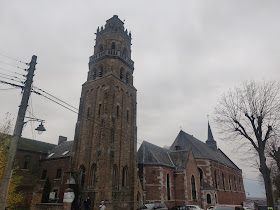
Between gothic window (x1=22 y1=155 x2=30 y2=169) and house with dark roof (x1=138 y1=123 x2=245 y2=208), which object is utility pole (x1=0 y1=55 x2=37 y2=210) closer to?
house with dark roof (x1=138 y1=123 x2=245 y2=208)

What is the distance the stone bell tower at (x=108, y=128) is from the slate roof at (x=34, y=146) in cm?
1425

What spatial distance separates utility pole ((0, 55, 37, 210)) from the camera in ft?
29.7

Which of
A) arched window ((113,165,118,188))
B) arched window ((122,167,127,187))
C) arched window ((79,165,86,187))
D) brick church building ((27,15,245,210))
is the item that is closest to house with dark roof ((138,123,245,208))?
brick church building ((27,15,245,210))

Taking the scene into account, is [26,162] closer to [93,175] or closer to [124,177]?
[93,175]

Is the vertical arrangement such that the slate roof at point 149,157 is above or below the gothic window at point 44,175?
above

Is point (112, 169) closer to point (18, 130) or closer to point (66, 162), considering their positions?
point (66, 162)

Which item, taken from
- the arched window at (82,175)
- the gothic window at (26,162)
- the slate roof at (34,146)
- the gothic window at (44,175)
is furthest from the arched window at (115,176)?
Answer: the slate roof at (34,146)

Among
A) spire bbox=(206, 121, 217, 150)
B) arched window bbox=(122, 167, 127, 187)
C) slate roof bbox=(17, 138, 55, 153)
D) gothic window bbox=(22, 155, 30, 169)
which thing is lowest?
arched window bbox=(122, 167, 127, 187)

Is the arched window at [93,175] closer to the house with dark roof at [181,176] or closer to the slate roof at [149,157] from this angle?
the house with dark roof at [181,176]

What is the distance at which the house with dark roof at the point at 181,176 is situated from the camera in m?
28.6

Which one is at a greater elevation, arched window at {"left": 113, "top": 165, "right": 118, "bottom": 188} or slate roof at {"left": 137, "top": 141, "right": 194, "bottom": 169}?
slate roof at {"left": 137, "top": 141, "right": 194, "bottom": 169}

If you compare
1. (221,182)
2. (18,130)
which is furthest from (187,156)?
(18,130)

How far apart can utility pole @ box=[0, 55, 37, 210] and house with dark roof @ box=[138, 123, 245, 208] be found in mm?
21537

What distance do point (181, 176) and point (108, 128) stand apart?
1476 centimetres
